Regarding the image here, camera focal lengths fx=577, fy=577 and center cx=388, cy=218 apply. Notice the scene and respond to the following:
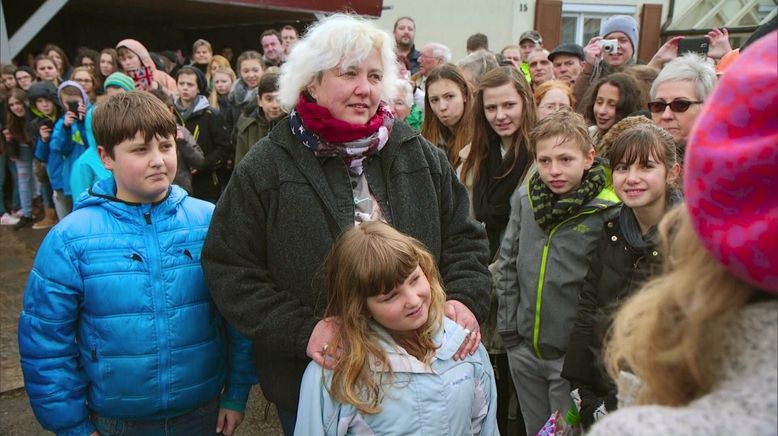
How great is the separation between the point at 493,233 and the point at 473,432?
1.37m

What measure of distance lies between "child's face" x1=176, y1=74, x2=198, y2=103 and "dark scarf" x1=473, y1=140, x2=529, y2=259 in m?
3.54

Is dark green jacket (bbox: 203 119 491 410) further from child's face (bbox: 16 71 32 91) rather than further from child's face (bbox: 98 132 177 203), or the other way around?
child's face (bbox: 16 71 32 91)

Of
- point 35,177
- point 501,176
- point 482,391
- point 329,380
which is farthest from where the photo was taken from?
point 35,177

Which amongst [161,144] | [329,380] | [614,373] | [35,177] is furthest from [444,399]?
[35,177]

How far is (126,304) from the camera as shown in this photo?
182 centimetres

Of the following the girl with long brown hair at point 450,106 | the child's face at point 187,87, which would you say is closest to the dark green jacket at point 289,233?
the girl with long brown hair at point 450,106

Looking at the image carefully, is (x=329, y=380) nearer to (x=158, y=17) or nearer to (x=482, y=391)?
Result: (x=482, y=391)

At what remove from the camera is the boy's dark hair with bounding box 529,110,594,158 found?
2.34 metres

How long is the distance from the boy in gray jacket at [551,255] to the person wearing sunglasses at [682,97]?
397 millimetres

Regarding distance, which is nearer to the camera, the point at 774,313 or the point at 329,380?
the point at 774,313

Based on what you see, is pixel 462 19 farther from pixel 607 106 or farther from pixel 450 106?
pixel 607 106

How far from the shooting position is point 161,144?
1.96m

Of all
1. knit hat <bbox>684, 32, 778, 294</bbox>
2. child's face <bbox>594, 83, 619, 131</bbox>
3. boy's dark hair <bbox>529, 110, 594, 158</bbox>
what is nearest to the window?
child's face <bbox>594, 83, 619, 131</bbox>

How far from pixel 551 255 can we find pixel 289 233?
112 cm
